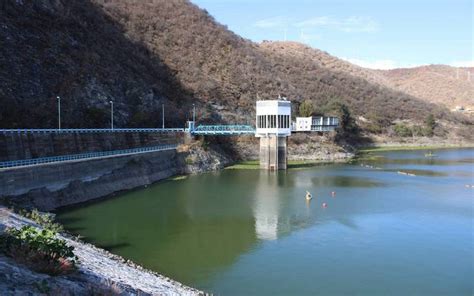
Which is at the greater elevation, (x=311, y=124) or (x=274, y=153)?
(x=311, y=124)

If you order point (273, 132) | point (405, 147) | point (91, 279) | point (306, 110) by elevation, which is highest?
point (306, 110)

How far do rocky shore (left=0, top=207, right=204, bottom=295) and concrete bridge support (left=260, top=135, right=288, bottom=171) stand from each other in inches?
1885

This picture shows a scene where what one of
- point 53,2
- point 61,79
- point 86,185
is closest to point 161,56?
point 53,2

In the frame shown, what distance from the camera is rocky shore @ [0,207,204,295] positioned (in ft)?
40.7

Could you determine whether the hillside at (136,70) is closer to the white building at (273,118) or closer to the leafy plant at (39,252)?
the white building at (273,118)

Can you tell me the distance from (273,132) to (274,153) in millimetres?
3488

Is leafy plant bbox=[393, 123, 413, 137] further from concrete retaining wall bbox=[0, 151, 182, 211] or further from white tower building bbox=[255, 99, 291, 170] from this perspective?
concrete retaining wall bbox=[0, 151, 182, 211]

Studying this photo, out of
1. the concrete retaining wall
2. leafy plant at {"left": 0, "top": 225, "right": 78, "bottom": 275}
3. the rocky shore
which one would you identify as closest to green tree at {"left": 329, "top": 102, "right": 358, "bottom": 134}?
the concrete retaining wall

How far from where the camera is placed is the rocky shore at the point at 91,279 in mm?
12398

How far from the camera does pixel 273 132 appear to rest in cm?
7350

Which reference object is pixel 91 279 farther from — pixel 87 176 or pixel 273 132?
pixel 273 132

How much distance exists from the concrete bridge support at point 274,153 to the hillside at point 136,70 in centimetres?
2109

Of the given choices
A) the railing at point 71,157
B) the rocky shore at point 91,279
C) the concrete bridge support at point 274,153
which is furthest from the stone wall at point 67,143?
the rocky shore at point 91,279

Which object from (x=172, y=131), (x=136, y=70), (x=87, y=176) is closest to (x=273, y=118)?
(x=172, y=131)
